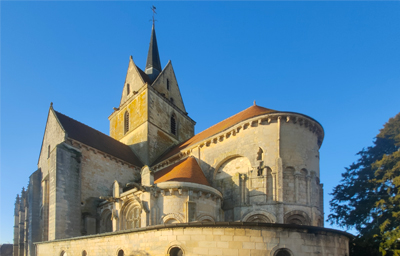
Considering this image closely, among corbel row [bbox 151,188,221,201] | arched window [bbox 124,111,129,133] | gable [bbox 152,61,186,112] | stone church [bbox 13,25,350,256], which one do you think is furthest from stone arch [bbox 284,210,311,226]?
arched window [bbox 124,111,129,133]

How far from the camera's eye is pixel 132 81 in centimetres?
2992

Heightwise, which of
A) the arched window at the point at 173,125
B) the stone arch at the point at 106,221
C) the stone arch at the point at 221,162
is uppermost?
the arched window at the point at 173,125

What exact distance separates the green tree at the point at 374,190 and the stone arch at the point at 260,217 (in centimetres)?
729

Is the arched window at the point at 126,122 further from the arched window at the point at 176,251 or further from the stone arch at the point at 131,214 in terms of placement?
the arched window at the point at 176,251

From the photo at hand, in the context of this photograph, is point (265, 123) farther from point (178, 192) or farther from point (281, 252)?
point (281, 252)

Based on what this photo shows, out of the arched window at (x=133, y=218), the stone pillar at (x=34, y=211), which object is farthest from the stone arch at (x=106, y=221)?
the stone pillar at (x=34, y=211)

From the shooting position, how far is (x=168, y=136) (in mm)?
27766

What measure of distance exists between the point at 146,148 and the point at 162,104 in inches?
191

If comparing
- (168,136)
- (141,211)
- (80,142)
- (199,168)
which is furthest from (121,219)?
(168,136)

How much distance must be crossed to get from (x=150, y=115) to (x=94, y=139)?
514cm

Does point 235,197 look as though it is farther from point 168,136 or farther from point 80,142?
point 168,136

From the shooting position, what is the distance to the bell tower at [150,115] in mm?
25984

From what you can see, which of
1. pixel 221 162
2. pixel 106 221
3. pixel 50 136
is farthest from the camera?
pixel 50 136

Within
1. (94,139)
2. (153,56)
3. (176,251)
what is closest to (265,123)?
(176,251)
